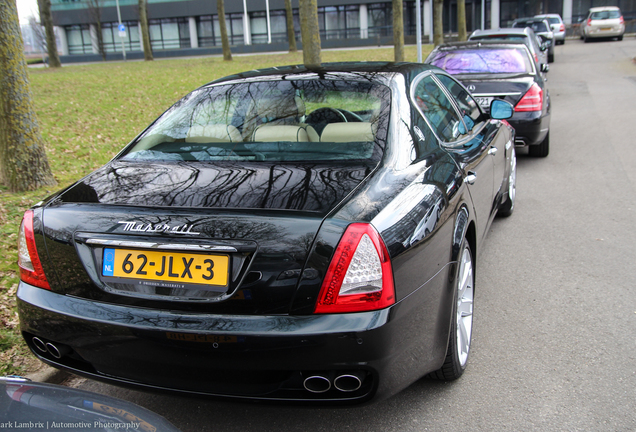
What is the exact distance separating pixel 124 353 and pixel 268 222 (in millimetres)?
784

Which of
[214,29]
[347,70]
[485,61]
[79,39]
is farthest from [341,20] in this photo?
[347,70]

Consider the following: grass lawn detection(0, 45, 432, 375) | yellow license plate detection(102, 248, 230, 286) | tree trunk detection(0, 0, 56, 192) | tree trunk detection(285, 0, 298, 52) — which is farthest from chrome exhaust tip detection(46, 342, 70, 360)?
tree trunk detection(285, 0, 298, 52)

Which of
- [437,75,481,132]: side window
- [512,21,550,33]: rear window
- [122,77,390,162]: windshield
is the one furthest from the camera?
[512,21,550,33]: rear window

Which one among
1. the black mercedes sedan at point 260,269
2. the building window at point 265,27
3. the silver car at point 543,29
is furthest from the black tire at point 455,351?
the building window at point 265,27

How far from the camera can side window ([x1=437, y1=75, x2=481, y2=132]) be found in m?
4.26

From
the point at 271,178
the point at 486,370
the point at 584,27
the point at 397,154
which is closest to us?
the point at 271,178

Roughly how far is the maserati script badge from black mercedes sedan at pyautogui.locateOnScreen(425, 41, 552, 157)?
608 centimetres

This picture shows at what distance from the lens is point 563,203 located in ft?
20.9

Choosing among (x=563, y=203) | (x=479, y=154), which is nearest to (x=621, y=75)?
(x=563, y=203)

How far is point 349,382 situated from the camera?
2.24 metres

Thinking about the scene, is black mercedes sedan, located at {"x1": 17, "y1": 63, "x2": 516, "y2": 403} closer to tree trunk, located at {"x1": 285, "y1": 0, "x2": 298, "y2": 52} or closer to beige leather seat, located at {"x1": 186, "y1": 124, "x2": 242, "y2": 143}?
beige leather seat, located at {"x1": 186, "y1": 124, "x2": 242, "y2": 143}

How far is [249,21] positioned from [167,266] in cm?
5583

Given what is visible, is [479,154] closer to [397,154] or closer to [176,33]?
[397,154]

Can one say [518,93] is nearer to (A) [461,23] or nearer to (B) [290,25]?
(A) [461,23]
